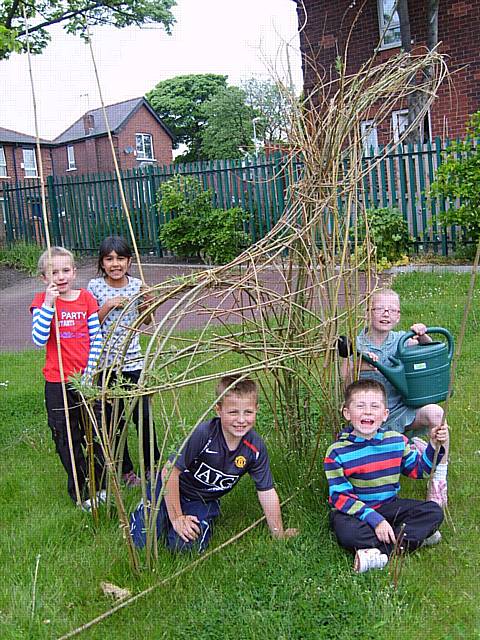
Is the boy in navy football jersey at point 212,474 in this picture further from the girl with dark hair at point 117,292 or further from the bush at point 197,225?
the bush at point 197,225

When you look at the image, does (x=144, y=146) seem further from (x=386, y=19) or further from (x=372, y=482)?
(x=372, y=482)

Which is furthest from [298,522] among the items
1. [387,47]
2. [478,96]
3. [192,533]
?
[387,47]

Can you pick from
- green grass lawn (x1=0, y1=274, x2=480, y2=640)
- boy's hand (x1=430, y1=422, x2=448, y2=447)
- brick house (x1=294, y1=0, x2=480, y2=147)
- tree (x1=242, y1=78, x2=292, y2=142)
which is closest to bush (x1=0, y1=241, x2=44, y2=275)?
brick house (x1=294, y1=0, x2=480, y2=147)

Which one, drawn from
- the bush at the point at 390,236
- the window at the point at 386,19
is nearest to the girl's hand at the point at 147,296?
the bush at the point at 390,236

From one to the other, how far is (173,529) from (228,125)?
3842 cm

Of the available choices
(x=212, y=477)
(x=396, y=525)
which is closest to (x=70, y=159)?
(x=212, y=477)

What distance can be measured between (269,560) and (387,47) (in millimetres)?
15167

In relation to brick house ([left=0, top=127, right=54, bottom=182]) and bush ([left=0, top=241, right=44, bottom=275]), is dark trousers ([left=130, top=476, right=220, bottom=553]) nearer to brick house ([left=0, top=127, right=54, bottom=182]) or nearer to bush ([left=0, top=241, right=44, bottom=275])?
bush ([left=0, top=241, right=44, bottom=275])

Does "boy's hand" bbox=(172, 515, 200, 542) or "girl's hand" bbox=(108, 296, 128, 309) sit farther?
"girl's hand" bbox=(108, 296, 128, 309)

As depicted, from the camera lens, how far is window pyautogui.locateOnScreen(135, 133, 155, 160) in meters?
43.8

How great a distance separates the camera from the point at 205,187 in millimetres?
13766

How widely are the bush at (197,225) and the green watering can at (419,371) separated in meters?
9.13

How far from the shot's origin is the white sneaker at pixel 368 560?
289 centimetres

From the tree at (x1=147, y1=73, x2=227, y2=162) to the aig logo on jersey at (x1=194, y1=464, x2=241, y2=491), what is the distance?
4990 centimetres
